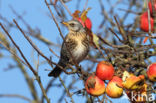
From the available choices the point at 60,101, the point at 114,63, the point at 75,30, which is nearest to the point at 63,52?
the point at 75,30

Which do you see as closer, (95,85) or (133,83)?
(133,83)

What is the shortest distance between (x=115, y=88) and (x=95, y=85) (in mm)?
143

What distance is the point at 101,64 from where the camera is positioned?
2.17 meters

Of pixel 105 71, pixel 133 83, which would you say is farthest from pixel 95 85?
pixel 133 83

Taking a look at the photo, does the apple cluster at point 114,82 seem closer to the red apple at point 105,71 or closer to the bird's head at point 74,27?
the red apple at point 105,71

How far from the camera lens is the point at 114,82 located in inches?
81.8

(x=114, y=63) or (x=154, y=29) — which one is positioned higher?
(x=154, y=29)

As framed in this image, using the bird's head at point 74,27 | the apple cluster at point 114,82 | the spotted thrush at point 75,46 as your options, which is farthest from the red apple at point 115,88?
the bird's head at point 74,27

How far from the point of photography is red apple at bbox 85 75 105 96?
209 centimetres

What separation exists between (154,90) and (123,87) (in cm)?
23

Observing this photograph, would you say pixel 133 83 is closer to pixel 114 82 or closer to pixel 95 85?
pixel 114 82

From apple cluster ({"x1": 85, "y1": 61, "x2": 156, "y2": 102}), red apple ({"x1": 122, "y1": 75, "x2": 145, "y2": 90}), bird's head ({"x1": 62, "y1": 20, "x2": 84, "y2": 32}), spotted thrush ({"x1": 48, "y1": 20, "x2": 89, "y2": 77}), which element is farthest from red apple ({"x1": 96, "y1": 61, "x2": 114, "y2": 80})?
bird's head ({"x1": 62, "y1": 20, "x2": 84, "y2": 32})

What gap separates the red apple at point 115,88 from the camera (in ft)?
6.73

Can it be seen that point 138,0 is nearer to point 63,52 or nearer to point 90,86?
point 63,52
